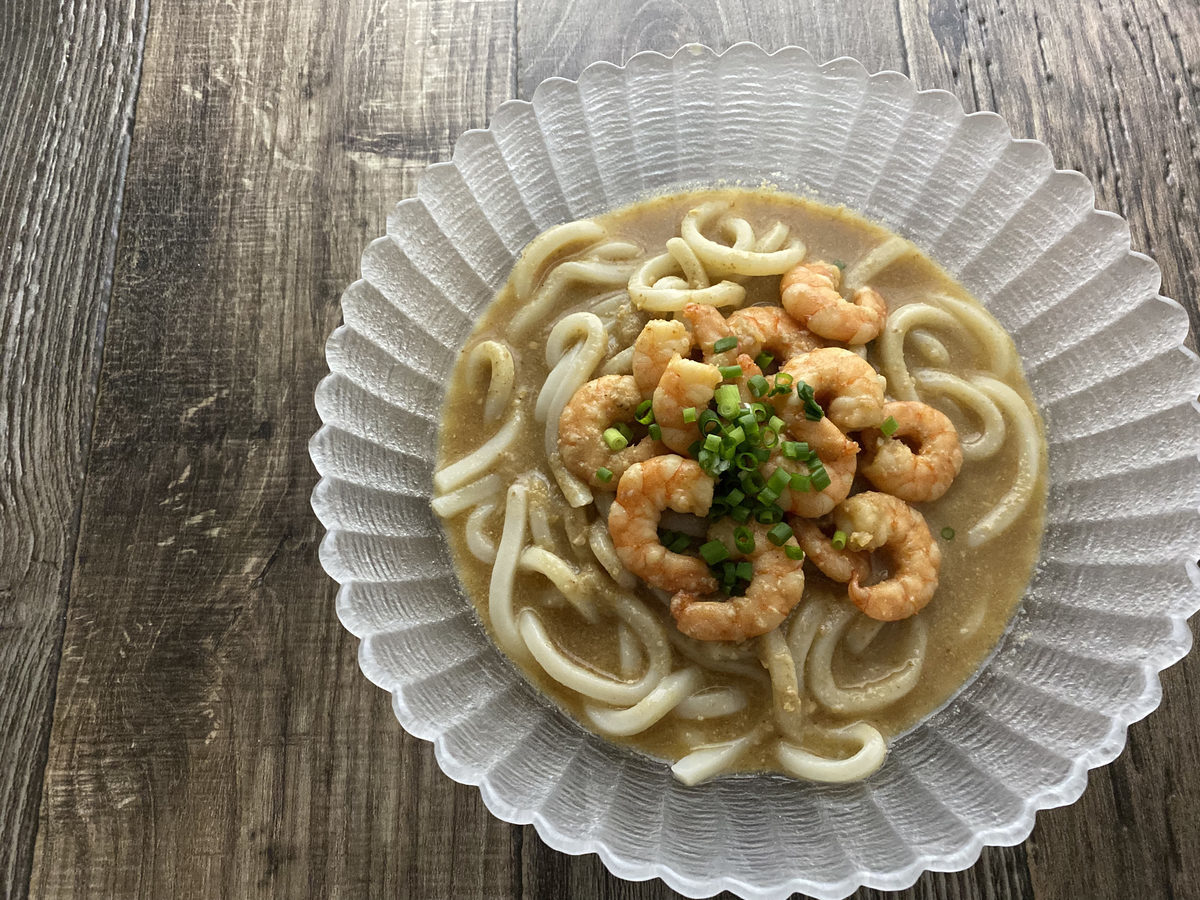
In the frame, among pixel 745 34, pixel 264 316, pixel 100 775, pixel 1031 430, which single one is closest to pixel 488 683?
pixel 100 775

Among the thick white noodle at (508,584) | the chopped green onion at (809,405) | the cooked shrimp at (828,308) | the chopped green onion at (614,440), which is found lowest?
the thick white noodle at (508,584)

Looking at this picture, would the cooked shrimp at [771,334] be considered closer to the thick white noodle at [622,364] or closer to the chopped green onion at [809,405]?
the chopped green onion at [809,405]

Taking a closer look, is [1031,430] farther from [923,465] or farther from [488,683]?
[488,683]

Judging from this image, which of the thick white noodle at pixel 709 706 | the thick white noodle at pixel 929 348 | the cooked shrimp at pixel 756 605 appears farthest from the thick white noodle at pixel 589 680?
the thick white noodle at pixel 929 348

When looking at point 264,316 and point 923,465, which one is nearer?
point 923,465

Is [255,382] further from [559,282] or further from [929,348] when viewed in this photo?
[929,348]

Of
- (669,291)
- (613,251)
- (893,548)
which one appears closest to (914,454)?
(893,548)
